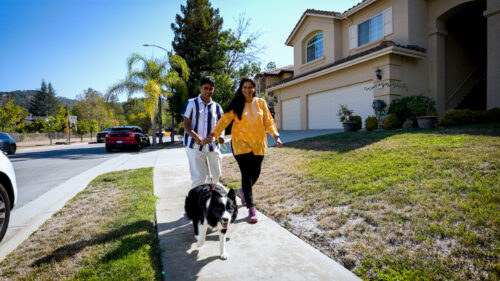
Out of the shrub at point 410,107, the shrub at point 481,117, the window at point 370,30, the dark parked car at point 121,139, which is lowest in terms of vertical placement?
the dark parked car at point 121,139

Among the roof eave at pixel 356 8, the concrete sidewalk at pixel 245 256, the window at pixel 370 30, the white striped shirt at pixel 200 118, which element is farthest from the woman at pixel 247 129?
the roof eave at pixel 356 8

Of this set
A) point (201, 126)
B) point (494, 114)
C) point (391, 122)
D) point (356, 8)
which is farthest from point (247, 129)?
point (356, 8)

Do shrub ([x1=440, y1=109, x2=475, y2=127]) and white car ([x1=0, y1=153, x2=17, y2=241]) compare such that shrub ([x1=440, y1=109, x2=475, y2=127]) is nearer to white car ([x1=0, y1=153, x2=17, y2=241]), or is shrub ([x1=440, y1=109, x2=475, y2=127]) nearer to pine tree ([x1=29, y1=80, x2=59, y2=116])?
white car ([x1=0, y1=153, x2=17, y2=241])

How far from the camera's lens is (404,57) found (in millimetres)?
11398

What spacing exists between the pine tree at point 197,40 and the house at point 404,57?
968 cm

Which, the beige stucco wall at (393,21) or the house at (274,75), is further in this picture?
the house at (274,75)

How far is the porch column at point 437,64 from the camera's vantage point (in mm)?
11972

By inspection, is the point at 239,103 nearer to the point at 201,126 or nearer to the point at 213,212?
the point at 201,126

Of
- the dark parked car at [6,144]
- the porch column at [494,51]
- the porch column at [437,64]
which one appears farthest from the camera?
the dark parked car at [6,144]

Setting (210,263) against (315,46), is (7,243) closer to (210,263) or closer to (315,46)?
(210,263)

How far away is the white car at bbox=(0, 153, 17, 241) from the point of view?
3.14m

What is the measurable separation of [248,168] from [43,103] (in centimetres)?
10057

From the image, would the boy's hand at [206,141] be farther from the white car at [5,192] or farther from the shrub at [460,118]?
the shrub at [460,118]

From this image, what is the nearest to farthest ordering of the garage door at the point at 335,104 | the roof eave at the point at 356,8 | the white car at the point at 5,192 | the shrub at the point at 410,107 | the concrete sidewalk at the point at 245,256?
the concrete sidewalk at the point at 245,256, the white car at the point at 5,192, the shrub at the point at 410,107, the garage door at the point at 335,104, the roof eave at the point at 356,8
